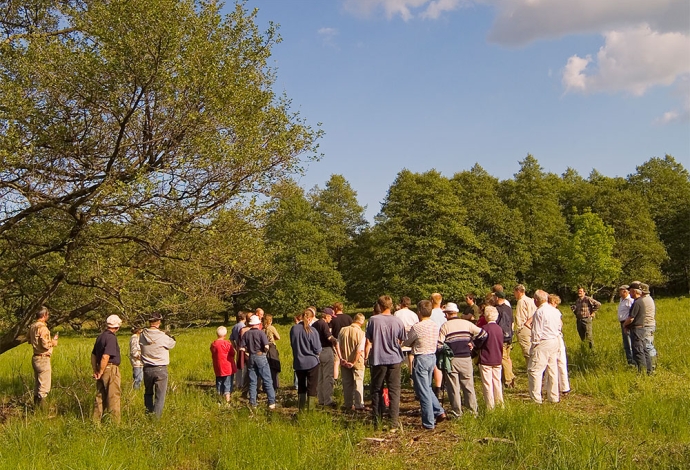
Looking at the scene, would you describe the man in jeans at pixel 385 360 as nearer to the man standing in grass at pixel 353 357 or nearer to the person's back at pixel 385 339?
the person's back at pixel 385 339

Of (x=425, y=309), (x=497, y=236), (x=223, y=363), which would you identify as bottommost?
(x=223, y=363)

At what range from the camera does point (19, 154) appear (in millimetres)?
7977

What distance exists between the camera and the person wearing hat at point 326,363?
10414 millimetres

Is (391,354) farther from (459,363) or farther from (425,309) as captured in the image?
(459,363)

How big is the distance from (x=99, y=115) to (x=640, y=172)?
56413 millimetres

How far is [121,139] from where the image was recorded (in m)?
8.88

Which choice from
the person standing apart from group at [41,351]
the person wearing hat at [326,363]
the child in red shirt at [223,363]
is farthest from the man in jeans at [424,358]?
the person standing apart from group at [41,351]

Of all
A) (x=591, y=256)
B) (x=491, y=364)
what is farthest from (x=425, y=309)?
(x=591, y=256)

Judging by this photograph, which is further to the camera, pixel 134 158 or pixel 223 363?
pixel 223 363

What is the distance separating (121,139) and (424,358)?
6018 millimetres

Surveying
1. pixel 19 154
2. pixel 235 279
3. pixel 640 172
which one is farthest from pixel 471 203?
pixel 19 154

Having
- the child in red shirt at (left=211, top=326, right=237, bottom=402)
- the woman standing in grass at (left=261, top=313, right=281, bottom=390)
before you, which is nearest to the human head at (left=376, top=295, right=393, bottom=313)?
the woman standing in grass at (left=261, top=313, right=281, bottom=390)

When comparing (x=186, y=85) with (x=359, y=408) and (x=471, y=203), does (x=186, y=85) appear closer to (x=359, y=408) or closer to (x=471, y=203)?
(x=359, y=408)

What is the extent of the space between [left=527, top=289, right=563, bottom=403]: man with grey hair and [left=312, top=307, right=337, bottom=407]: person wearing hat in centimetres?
370
